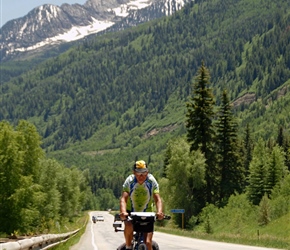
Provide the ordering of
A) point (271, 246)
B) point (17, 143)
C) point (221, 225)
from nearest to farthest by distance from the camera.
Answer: point (271, 246)
point (221, 225)
point (17, 143)

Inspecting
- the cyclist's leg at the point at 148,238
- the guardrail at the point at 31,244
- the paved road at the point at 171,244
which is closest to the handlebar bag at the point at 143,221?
the cyclist's leg at the point at 148,238

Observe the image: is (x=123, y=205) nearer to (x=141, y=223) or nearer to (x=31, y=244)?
(x=141, y=223)

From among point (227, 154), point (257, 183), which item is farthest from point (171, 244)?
point (227, 154)

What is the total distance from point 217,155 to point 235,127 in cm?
366

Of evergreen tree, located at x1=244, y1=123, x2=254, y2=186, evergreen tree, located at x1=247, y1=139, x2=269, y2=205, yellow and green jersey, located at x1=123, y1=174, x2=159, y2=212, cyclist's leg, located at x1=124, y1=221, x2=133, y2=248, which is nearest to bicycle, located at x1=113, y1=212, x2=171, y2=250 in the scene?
cyclist's leg, located at x1=124, y1=221, x2=133, y2=248

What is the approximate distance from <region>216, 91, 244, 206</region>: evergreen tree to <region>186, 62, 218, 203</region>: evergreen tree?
169 cm

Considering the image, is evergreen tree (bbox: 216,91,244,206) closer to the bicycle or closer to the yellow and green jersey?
the yellow and green jersey

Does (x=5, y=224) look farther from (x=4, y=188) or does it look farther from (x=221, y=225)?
(x=221, y=225)

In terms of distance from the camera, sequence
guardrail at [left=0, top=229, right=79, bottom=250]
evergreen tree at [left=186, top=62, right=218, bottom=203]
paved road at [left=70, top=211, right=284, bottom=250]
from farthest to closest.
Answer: evergreen tree at [left=186, top=62, right=218, bottom=203]
paved road at [left=70, top=211, right=284, bottom=250]
guardrail at [left=0, top=229, right=79, bottom=250]

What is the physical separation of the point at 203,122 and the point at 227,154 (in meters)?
5.27

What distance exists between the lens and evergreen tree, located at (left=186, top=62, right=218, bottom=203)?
196 ft

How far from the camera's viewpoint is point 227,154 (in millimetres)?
62531

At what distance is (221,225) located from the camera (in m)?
52.8

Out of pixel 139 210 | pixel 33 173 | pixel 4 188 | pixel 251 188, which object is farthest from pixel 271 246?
pixel 33 173
